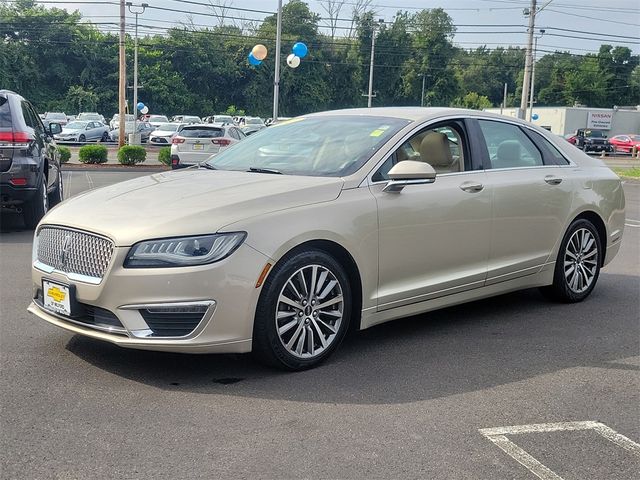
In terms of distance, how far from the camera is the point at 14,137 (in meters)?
9.31

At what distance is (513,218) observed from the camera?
18.7ft

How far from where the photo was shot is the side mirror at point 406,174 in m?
4.74

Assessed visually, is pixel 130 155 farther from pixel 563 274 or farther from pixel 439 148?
pixel 439 148

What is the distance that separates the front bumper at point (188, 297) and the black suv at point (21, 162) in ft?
18.9

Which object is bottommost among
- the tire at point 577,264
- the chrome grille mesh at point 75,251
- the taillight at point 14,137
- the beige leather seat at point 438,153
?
the tire at point 577,264

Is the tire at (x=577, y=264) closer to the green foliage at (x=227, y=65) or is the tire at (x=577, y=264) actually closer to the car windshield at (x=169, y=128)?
the car windshield at (x=169, y=128)

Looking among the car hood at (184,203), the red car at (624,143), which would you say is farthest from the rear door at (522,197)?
the red car at (624,143)

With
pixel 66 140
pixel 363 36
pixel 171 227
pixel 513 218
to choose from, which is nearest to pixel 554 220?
pixel 513 218

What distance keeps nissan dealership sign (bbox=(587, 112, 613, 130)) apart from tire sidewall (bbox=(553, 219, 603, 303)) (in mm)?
67787

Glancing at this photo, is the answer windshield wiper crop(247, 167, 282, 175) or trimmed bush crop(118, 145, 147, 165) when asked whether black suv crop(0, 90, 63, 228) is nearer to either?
windshield wiper crop(247, 167, 282, 175)

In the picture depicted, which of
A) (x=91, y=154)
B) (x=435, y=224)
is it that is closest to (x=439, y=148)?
(x=435, y=224)

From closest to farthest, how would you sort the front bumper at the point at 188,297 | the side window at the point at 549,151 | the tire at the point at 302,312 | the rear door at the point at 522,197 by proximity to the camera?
the front bumper at the point at 188,297 → the tire at the point at 302,312 → the rear door at the point at 522,197 → the side window at the point at 549,151

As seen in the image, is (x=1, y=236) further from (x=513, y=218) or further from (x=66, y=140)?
(x=66, y=140)

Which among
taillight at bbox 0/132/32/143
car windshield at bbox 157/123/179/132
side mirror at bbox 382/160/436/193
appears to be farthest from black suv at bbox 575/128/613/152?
side mirror at bbox 382/160/436/193
